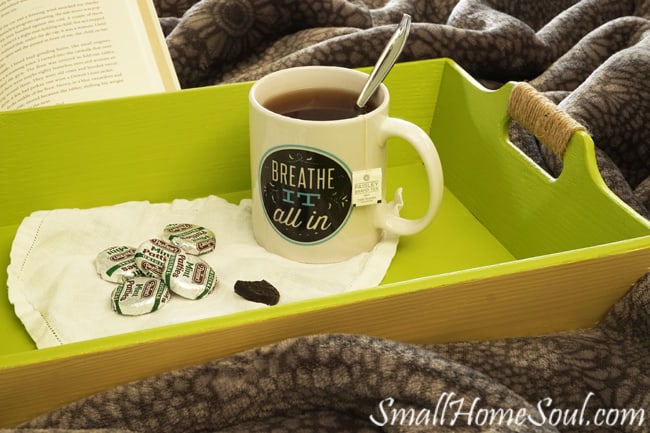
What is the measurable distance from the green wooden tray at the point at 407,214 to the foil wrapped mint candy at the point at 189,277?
0.14 meters

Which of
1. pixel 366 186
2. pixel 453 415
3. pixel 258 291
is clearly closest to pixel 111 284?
pixel 258 291

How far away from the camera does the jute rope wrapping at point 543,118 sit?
695 millimetres

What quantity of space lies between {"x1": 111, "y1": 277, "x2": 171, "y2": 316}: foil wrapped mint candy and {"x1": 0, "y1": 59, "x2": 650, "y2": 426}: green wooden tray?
9 cm

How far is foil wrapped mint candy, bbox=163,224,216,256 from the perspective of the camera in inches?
28.6

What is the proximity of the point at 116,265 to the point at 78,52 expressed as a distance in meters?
0.31

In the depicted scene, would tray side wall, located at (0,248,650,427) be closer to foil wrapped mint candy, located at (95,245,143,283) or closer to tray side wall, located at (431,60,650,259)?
tray side wall, located at (431,60,650,259)

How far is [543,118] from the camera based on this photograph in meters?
0.72

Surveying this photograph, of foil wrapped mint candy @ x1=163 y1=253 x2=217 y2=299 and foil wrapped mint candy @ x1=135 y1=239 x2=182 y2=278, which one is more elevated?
foil wrapped mint candy @ x1=135 y1=239 x2=182 y2=278

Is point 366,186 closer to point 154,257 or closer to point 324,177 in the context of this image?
point 324,177

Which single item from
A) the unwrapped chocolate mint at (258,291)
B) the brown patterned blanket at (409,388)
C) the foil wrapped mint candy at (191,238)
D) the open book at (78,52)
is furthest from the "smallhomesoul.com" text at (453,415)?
the open book at (78,52)

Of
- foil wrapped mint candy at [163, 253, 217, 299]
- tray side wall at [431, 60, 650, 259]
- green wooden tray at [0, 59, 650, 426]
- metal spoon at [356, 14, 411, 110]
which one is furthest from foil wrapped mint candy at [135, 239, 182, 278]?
tray side wall at [431, 60, 650, 259]

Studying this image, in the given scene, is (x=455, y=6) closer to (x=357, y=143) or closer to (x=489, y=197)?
(x=489, y=197)

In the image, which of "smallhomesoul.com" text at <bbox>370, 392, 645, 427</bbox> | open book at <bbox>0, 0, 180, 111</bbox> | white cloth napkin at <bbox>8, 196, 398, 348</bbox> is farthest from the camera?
open book at <bbox>0, 0, 180, 111</bbox>

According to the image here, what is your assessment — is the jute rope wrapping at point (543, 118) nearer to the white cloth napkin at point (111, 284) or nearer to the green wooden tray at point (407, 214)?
the green wooden tray at point (407, 214)
